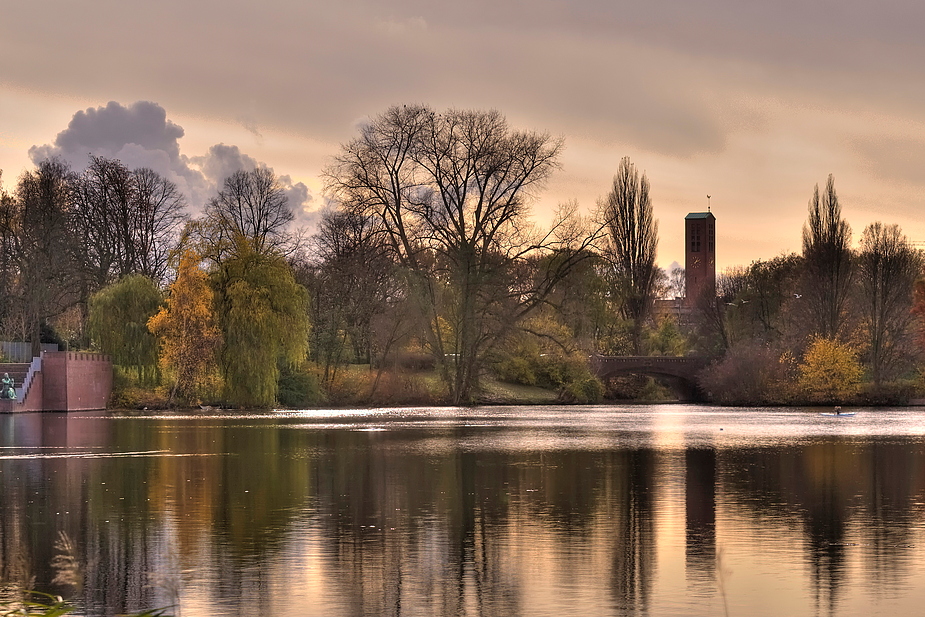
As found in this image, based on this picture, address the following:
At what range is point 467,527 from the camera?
53.2 feet

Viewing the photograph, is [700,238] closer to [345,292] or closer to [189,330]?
[345,292]

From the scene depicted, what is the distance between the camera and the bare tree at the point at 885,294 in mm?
79938

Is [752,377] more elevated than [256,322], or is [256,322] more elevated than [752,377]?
[256,322]

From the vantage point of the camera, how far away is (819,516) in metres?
17.4

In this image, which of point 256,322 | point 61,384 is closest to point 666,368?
point 256,322

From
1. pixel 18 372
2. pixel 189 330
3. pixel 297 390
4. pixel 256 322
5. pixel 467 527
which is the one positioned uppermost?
pixel 256 322

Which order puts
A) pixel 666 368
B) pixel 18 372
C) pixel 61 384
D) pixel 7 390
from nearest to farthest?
1. pixel 7 390
2. pixel 61 384
3. pixel 18 372
4. pixel 666 368

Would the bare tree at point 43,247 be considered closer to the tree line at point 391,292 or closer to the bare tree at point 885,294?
the tree line at point 391,292

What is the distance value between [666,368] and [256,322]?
35.9 m

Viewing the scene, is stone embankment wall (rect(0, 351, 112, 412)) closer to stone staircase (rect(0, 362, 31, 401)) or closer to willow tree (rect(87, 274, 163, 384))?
stone staircase (rect(0, 362, 31, 401))

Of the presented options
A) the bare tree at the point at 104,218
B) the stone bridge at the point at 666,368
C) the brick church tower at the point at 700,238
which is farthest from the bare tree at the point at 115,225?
the brick church tower at the point at 700,238

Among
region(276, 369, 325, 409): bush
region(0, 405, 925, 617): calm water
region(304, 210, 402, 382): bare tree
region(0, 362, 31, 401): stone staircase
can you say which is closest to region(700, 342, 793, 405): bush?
region(304, 210, 402, 382): bare tree

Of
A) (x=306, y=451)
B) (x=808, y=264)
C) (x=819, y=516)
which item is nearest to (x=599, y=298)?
(x=808, y=264)

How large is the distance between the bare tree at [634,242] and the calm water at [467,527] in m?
60.9
